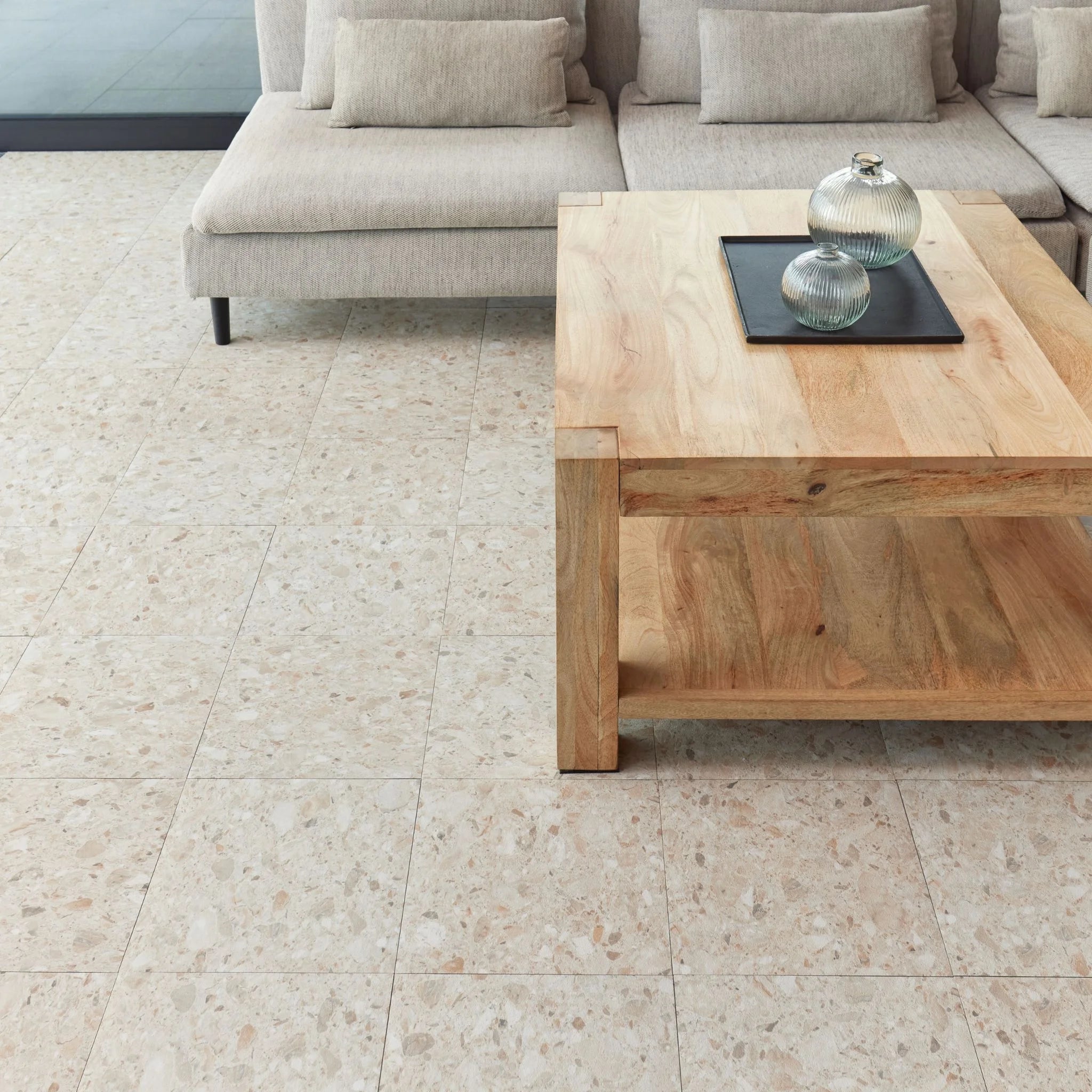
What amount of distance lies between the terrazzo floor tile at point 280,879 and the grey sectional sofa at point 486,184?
57.2 inches

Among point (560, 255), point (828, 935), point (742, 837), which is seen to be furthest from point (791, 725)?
point (560, 255)

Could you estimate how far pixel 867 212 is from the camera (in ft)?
6.10

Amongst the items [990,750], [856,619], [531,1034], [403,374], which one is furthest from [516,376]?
[531,1034]

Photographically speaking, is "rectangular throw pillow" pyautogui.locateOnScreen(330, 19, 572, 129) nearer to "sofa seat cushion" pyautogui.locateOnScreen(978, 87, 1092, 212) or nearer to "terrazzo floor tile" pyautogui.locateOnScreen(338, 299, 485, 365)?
"terrazzo floor tile" pyautogui.locateOnScreen(338, 299, 485, 365)

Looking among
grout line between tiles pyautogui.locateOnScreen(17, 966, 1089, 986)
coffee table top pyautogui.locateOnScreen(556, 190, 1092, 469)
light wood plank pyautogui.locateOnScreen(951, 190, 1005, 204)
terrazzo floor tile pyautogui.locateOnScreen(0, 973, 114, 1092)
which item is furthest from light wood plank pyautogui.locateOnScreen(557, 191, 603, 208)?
terrazzo floor tile pyautogui.locateOnScreen(0, 973, 114, 1092)

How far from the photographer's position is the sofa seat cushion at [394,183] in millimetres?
2688

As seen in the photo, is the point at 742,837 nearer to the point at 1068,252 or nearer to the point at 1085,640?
the point at 1085,640

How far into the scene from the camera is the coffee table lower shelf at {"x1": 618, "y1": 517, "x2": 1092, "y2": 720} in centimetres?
164

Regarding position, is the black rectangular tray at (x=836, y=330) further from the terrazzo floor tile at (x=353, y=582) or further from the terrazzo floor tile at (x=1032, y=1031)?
the terrazzo floor tile at (x=1032, y=1031)

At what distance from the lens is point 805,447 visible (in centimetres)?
147

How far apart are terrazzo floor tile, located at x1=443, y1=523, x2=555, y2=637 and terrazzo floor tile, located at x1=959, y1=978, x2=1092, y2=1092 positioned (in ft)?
2.87

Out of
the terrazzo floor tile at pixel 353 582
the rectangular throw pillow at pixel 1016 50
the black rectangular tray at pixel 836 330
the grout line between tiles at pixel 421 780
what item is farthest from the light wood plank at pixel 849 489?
the rectangular throw pillow at pixel 1016 50

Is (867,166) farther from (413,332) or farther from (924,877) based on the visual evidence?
(413,332)

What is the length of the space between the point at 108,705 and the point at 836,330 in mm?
1261
